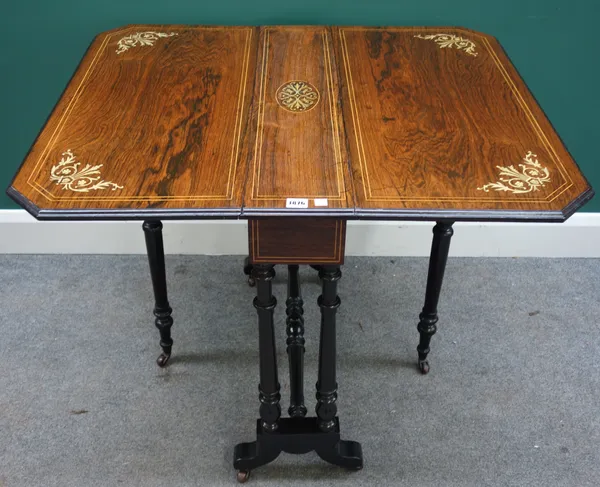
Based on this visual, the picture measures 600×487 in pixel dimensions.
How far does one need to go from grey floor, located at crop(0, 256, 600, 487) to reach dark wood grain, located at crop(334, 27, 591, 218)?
88 cm

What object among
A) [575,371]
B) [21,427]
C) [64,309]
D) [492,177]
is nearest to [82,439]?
[21,427]

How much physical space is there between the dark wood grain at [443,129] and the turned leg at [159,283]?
2.09ft

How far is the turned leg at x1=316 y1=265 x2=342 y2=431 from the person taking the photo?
1594mm

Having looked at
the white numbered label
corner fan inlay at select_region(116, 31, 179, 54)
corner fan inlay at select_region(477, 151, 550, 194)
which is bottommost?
the white numbered label

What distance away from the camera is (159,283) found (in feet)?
6.88

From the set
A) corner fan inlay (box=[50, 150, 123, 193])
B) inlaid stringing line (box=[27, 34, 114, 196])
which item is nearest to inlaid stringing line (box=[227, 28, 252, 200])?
corner fan inlay (box=[50, 150, 123, 193])

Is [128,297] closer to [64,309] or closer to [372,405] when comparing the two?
[64,309]

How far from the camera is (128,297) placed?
2.48m

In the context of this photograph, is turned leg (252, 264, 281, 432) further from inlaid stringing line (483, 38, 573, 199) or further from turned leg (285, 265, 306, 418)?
inlaid stringing line (483, 38, 573, 199)

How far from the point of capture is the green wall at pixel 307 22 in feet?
7.15

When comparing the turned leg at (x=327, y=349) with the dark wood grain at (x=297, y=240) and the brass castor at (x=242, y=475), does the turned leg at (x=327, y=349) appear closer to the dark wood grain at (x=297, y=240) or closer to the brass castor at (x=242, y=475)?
the dark wood grain at (x=297, y=240)

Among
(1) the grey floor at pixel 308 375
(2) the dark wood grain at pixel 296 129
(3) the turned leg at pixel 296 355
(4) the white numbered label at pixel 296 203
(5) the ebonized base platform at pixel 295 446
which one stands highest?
(2) the dark wood grain at pixel 296 129

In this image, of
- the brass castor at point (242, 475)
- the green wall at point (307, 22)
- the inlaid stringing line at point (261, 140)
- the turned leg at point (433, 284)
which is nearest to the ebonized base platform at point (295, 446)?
the brass castor at point (242, 475)

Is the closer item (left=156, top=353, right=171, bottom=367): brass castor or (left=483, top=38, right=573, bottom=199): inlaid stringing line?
(left=483, top=38, right=573, bottom=199): inlaid stringing line
